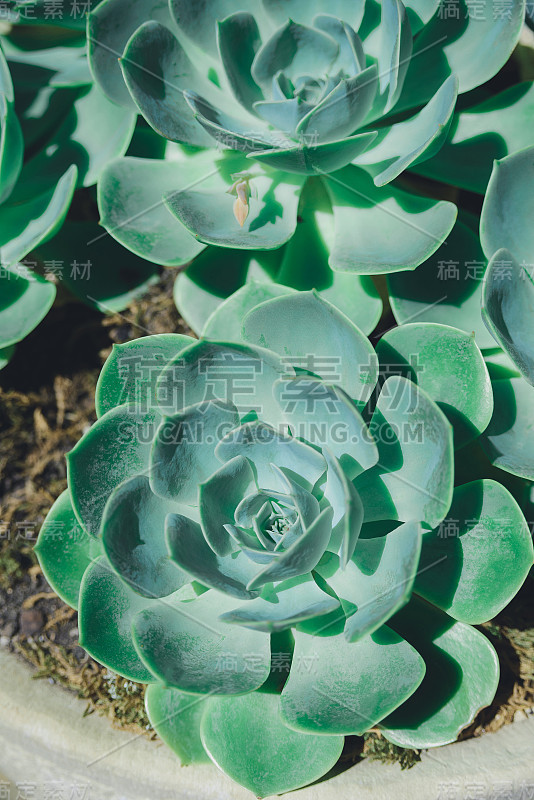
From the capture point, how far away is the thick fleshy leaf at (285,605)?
770 millimetres

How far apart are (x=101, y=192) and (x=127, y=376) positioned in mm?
316

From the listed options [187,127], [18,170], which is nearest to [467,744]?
[187,127]

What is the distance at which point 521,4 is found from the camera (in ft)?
3.16

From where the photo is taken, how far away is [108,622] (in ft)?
3.05

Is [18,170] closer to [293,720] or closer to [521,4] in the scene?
[521,4]

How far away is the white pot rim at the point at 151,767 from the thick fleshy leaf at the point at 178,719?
7 centimetres

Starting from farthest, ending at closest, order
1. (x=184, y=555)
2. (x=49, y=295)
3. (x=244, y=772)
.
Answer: (x=49, y=295) < (x=244, y=772) < (x=184, y=555)

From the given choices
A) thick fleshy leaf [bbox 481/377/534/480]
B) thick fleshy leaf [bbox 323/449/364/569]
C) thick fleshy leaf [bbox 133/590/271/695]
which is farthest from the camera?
thick fleshy leaf [bbox 481/377/534/480]

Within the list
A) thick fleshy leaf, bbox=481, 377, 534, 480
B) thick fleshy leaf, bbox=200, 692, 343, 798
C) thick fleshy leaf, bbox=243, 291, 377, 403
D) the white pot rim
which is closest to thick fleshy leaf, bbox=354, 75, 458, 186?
thick fleshy leaf, bbox=243, 291, 377, 403

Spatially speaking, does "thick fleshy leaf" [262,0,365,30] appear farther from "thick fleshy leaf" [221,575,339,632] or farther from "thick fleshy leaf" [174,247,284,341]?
"thick fleshy leaf" [221,575,339,632]

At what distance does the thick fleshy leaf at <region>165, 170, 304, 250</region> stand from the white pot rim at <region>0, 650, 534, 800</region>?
859 mm

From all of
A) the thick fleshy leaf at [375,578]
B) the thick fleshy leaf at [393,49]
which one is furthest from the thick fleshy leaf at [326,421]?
the thick fleshy leaf at [393,49]

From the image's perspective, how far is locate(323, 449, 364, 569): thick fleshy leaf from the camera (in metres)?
0.73

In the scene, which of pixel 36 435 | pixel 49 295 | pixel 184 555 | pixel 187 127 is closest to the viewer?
pixel 184 555
